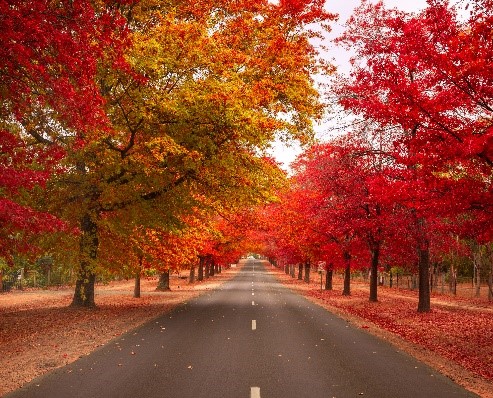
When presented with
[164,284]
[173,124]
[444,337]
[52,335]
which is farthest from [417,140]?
[164,284]

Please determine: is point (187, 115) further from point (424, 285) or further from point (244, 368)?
point (424, 285)

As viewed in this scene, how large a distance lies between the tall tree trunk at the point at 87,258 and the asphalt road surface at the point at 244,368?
4373 millimetres

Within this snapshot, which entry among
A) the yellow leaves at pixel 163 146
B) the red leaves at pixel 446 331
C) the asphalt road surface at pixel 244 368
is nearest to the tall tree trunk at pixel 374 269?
the red leaves at pixel 446 331

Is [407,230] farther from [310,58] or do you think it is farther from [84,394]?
[84,394]

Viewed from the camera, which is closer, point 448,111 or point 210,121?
point 448,111

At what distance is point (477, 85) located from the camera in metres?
10.7

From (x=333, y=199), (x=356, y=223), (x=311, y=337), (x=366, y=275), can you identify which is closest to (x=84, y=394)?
(x=311, y=337)

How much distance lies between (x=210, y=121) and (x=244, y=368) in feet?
28.8

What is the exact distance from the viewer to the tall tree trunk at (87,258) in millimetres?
17781

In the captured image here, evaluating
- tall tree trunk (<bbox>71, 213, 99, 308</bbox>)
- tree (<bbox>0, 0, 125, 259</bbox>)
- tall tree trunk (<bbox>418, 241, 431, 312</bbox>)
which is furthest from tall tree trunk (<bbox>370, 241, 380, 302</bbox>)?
tree (<bbox>0, 0, 125, 259</bbox>)

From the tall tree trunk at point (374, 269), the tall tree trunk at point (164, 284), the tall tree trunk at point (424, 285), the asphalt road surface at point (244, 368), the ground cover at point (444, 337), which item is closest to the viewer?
the asphalt road surface at point (244, 368)

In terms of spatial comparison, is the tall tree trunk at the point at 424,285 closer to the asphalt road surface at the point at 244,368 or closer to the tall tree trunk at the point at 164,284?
the asphalt road surface at the point at 244,368

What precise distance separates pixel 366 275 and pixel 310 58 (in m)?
57.6

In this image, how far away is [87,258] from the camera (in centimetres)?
1762
